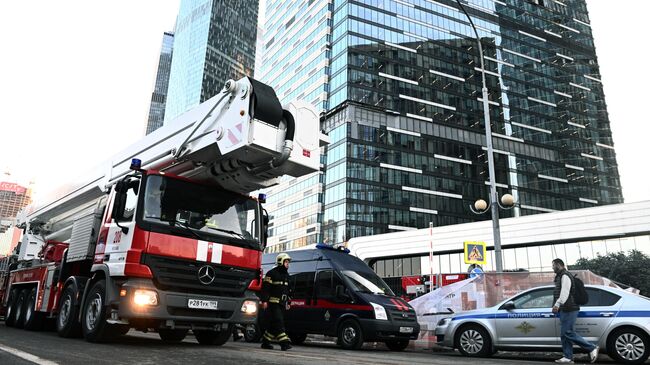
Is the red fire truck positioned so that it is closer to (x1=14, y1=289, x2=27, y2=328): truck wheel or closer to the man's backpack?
(x1=14, y1=289, x2=27, y2=328): truck wheel

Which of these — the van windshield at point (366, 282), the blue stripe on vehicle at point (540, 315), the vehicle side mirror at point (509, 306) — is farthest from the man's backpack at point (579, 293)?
the van windshield at point (366, 282)

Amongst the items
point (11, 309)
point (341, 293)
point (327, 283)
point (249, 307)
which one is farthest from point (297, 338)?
point (11, 309)

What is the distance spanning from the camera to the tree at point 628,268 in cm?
3591

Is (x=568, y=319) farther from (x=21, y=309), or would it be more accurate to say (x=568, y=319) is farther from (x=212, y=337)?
(x=21, y=309)

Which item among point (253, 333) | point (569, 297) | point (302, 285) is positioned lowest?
point (253, 333)

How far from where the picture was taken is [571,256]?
45.3 meters

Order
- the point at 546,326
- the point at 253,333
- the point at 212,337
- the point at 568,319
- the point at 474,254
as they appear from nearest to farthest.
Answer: the point at 568,319 → the point at 212,337 → the point at 546,326 → the point at 253,333 → the point at 474,254

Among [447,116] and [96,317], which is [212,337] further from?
[447,116]

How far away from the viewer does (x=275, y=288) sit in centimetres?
723

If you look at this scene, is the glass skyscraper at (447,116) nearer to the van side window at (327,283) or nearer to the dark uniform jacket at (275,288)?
the van side window at (327,283)

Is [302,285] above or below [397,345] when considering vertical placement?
above

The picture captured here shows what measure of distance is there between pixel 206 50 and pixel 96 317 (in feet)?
493

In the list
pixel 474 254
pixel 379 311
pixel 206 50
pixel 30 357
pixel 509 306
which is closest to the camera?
pixel 30 357

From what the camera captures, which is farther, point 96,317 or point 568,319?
A: point 568,319
